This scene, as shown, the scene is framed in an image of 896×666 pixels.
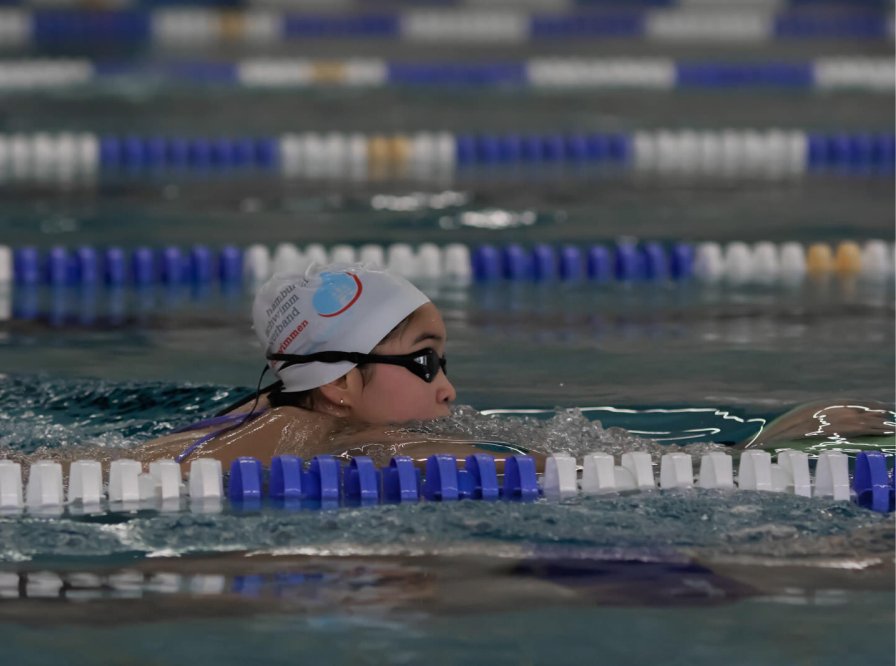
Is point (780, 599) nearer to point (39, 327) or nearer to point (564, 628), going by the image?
point (564, 628)

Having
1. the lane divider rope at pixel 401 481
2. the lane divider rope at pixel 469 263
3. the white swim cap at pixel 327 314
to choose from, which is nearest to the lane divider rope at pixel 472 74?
the lane divider rope at pixel 469 263

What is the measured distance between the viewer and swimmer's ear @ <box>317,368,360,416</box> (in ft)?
10.4

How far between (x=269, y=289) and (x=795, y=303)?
247 cm

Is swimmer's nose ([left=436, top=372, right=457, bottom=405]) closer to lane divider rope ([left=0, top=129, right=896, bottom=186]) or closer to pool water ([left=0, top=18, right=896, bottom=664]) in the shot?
pool water ([left=0, top=18, right=896, bottom=664])

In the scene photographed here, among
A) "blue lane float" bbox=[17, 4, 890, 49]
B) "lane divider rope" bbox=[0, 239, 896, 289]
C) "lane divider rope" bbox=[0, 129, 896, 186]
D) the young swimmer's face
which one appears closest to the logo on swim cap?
the young swimmer's face

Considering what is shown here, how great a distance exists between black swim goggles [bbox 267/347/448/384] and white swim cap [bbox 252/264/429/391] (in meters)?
0.01

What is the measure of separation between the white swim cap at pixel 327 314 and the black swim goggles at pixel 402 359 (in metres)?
0.01

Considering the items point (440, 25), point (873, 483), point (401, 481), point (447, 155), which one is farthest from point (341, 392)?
point (440, 25)

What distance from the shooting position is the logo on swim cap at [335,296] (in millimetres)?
3184

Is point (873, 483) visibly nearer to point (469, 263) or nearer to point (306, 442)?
point (306, 442)

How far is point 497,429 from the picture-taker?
3463 mm

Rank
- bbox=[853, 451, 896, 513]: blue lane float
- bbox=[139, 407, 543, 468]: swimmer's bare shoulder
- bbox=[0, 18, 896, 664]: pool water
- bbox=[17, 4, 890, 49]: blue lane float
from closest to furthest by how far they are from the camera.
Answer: bbox=[0, 18, 896, 664]: pool water
bbox=[853, 451, 896, 513]: blue lane float
bbox=[139, 407, 543, 468]: swimmer's bare shoulder
bbox=[17, 4, 890, 49]: blue lane float

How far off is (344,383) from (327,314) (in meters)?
0.14

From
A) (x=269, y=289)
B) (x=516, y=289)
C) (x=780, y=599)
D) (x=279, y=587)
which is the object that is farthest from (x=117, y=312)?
(x=780, y=599)
